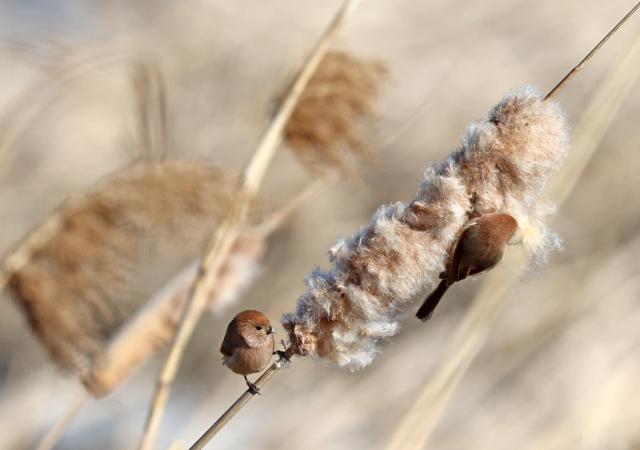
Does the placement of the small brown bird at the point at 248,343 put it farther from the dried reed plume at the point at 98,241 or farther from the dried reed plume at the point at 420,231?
the dried reed plume at the point at 98,241

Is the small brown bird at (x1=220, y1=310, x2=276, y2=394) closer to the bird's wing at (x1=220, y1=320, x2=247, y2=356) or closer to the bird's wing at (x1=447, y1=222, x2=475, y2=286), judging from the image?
the bird's wing at (x1=220, y1=320, x2=247, y2=356)

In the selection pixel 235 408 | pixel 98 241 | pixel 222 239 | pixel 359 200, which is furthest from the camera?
pixel 359 200

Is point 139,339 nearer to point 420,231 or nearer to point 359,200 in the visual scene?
point 420,231

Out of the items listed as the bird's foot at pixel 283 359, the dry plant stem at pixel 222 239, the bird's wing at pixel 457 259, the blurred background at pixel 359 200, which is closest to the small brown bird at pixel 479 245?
the bird's wing at pixel 457 259

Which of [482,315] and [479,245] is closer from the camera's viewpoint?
[479,245]

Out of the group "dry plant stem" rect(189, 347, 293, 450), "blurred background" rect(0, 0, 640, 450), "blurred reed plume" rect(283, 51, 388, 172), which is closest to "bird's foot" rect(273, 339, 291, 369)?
"dry plant stem" rect(189, 347, 293, 450)

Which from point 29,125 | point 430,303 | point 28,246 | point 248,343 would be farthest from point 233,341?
point 29,125

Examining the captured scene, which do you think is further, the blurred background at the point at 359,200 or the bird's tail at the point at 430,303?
the blurred background at the point at 359,200

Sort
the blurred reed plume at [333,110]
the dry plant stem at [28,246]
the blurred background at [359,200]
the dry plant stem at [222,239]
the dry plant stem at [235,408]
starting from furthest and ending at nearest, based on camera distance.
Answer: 1. the blurred background at [359,200]
2. the blurred reed plume at [333,110]
3. the dry plant stem at [28,246]
4. the dry plant stem at [222,239]
5. the dry plant stem at [235,408]

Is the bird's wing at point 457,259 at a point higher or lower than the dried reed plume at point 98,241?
lower
